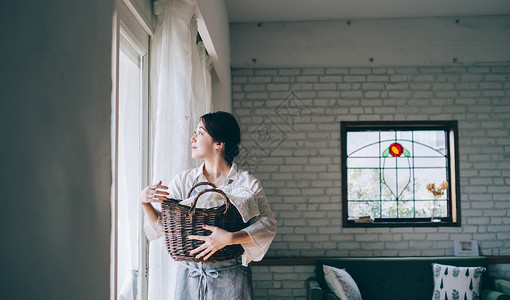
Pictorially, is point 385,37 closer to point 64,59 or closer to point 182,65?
point 182,65

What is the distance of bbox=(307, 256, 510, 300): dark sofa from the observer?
3934 mm

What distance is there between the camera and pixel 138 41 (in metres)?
1.96

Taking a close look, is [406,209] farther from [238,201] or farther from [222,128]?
[238,201]

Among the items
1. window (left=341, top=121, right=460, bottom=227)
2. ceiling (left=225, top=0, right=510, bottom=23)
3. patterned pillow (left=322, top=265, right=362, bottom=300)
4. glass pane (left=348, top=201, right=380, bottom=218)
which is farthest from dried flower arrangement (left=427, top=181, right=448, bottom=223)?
ceiling (left=225, top=0, right=510, bottom=23)

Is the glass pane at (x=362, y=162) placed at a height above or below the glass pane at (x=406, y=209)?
above

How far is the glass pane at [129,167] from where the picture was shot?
5.58ft

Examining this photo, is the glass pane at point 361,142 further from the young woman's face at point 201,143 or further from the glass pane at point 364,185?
the young woman's face at point 201,143

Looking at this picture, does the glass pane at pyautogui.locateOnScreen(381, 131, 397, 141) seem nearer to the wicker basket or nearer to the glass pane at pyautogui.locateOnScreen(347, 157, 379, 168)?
the glass pane at pyautogui.locateOnScreen(347, 157, 379, 168)

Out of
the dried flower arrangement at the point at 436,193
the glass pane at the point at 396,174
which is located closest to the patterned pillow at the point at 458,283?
the dried flower arrangement at the point at 436,193

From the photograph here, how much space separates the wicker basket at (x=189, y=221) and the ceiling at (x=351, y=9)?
3.01 m

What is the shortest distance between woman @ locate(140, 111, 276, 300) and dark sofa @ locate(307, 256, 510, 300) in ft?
8.01

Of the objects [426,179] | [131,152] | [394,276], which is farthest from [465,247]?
[131,152]

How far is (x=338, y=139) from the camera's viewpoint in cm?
441

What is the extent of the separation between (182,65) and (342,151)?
2665 millimetres
